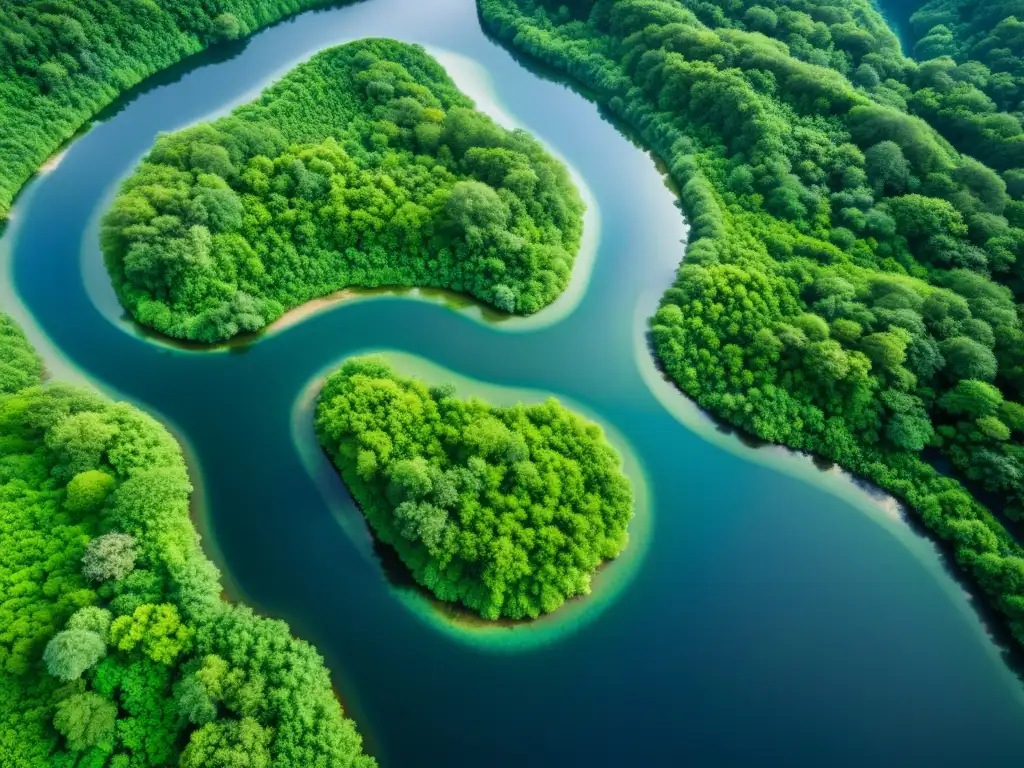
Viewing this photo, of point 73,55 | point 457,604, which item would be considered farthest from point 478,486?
point 73,55

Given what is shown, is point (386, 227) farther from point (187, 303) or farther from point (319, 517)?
point (319, 517)

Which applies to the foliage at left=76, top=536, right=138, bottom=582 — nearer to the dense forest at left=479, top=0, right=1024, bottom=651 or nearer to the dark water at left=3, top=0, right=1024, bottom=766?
the dark water at left=3, top=0, right=1024, bottom=766

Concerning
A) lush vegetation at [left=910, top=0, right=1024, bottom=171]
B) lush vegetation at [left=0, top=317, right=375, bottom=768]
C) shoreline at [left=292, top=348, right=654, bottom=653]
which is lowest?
lush vegetation at [left=0, top=317, right=375, bottom=768]

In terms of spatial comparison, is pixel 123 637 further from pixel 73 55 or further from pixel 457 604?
pixel 73 55

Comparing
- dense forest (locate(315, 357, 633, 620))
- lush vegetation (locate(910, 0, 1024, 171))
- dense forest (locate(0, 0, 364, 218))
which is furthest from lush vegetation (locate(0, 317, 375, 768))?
lush vegetation (locate(910, 0, 1024, 171))

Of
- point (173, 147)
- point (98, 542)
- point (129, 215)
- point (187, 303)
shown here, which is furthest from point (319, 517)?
point (173, 147)

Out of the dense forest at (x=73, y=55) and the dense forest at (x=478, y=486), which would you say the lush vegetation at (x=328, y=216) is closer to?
the dense forest at (x=478, y=486)
